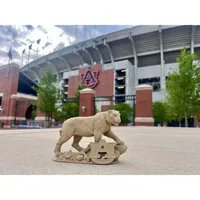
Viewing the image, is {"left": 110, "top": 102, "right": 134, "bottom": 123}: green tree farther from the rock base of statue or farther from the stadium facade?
the rock base of statue

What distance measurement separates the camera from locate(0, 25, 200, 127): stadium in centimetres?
3117

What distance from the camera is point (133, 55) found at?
36.6m

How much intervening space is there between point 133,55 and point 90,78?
11.4m

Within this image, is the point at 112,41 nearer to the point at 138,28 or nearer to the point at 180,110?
the point at 138,28

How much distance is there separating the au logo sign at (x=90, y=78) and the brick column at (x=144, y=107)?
913 inches

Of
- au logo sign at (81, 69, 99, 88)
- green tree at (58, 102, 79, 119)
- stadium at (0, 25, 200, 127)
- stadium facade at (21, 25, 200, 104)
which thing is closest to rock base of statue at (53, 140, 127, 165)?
green tree at (58, 102, 79, 119)

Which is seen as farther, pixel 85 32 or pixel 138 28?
pixel 85 32

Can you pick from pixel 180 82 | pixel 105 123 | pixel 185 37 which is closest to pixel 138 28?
pixel 185 37

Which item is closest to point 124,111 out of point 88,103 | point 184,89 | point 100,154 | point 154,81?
point 88,103

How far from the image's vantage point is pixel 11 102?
20.2m

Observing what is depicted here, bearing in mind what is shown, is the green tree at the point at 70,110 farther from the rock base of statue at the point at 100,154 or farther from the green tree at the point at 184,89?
the rock base of statue at the point at 100,154

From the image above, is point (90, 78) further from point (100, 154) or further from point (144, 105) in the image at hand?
point (100, 154)

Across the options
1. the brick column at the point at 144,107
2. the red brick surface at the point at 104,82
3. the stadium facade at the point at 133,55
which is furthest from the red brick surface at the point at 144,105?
the red brick surface at the point at 104,82

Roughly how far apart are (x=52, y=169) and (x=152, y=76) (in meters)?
35.9
